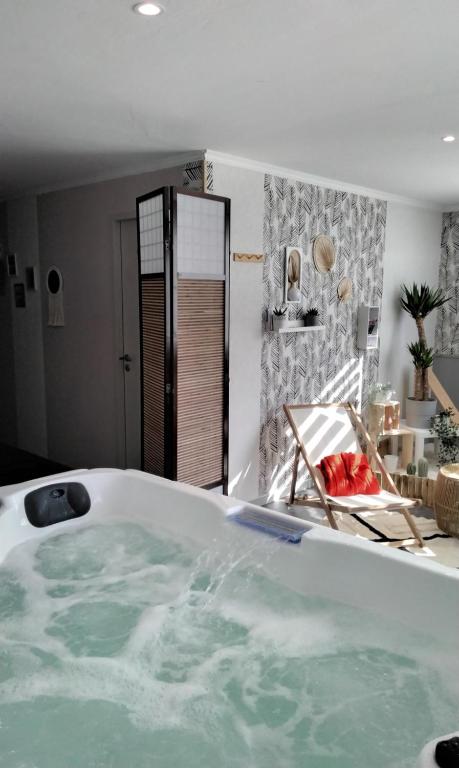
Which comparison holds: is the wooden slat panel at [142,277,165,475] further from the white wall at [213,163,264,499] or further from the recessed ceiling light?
the recessed ceiling light

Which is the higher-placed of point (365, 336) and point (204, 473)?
point (365, 336)

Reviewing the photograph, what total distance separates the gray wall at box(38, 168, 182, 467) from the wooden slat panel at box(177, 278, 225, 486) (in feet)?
3.38

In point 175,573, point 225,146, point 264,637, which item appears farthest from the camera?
point 225,146

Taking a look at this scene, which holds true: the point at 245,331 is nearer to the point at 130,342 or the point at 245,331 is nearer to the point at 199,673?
the point at 130,342

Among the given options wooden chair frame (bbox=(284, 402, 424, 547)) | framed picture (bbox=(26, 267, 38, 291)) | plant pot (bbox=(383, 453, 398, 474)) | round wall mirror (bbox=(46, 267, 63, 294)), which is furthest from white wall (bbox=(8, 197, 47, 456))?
plant pot (bbox=(383, 453, 398, 474))

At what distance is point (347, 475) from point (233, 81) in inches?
88.7

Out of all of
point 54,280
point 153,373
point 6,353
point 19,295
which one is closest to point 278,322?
point 153,373

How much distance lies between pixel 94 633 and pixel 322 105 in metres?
2.25

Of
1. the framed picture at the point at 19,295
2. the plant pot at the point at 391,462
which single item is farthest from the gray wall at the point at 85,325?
the plant pot at the point at 391,462

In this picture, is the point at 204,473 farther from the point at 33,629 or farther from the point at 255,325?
the point at 33,629

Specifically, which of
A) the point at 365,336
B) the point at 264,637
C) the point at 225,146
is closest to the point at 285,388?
the point at 365,336

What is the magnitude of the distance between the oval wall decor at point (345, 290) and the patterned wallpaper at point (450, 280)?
1543mm

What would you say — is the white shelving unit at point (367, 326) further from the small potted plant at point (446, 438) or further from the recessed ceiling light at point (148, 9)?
the recessed ceiling light at point (148, 9)

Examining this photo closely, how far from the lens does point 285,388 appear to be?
14.0 feet
